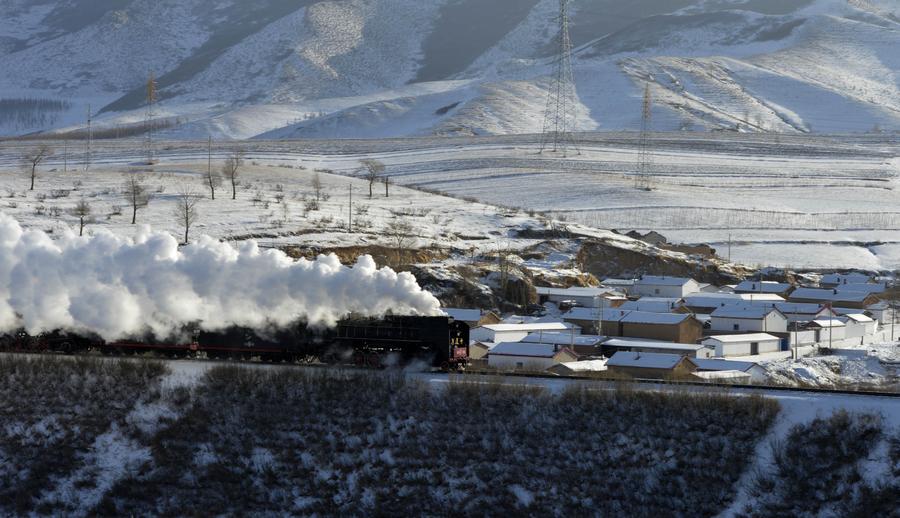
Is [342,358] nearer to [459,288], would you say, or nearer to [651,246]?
[459,288]

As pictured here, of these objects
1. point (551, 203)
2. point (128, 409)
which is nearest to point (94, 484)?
point (128, 409)

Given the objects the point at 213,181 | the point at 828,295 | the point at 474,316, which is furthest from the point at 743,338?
the point at 213,181

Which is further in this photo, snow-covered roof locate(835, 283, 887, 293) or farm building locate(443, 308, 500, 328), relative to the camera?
snow-covered roof locate(835, 283, 887, 293)

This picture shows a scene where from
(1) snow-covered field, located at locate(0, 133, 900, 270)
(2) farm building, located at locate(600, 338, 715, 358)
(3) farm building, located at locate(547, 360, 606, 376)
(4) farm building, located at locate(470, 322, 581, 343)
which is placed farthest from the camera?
(1) snow-covered field, located at locate(0, 133, 900, 270)

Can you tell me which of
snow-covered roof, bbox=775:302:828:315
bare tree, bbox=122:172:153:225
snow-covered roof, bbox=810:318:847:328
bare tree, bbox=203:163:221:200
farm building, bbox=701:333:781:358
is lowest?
farm building, bbox=701:333:781:358

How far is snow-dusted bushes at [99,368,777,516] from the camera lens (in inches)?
1347

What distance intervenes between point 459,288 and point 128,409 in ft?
153

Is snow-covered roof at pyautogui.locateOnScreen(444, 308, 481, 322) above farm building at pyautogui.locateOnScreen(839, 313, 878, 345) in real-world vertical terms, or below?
above

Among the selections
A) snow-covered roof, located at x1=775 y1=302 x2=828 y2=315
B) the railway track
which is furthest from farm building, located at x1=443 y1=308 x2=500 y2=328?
the railway track

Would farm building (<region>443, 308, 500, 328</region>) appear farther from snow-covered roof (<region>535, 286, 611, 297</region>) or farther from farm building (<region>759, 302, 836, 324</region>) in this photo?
farm building (<region>759, 302, 836, 324</region>)

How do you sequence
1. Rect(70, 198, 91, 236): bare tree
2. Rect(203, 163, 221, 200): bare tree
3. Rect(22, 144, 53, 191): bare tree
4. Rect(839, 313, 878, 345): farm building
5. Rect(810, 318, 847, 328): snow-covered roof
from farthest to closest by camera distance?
Rect(22, 144, 53, 191): bare tree < Rect(203, 163, 221, 200): bare tree < Rect(839, 313, 878, 345): farm building < Rect(810, 318, 847, 328): snow-covered roof < Rect(70, 198, 91, 236): bare tree

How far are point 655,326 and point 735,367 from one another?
1400cm

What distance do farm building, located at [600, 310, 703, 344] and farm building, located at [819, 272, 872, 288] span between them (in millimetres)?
32516

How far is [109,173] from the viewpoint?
413ft
